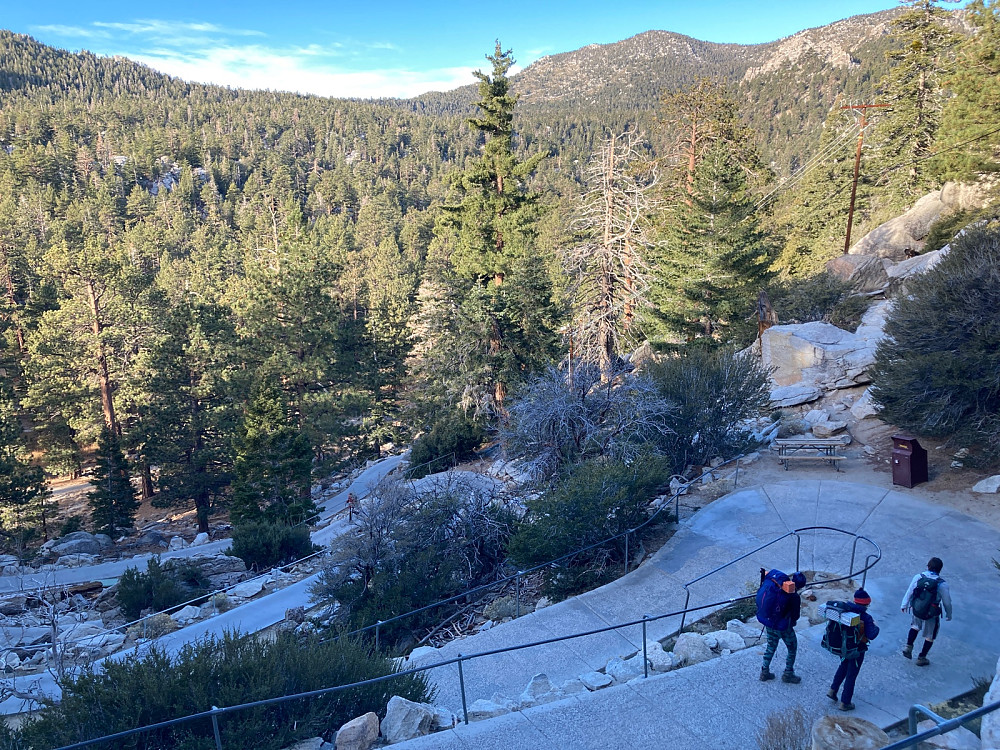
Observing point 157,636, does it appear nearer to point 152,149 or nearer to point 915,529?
point 915,529

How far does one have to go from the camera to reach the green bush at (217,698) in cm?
536

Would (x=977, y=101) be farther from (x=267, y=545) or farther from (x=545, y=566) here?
(x=267, y=545)

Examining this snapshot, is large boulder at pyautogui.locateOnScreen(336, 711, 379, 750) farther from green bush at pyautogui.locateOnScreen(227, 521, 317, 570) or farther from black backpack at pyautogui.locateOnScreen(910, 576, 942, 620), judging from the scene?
green bush at pyautogui.locateOnScreen(227, 521, 317, 570)

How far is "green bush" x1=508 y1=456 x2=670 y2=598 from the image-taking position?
33.7ft

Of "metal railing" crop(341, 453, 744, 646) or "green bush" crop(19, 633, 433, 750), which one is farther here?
"metal railing" crop(341, 453, 744, 646)

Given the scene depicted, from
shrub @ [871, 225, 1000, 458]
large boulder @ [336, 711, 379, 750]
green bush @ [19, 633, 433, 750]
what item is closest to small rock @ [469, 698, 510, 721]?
green bush @ [19, 633, 433, 750]

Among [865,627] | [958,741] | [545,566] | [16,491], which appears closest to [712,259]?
[545,566]

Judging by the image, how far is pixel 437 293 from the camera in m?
23.2

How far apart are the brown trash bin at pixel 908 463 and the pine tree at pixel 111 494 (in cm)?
2640

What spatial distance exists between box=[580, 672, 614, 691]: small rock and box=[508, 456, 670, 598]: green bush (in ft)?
11.0

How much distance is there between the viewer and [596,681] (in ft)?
21.9

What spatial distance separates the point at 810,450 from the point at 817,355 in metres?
5.59

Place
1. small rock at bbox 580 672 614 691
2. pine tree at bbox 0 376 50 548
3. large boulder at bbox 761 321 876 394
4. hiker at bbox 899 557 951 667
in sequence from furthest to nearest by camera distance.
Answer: pine tree at bbox 0 376 50 548, large boulder at bbox 761 321 876 394, small rock at bbox 580 672 614 691, hiker at bbox 899 557 951 667

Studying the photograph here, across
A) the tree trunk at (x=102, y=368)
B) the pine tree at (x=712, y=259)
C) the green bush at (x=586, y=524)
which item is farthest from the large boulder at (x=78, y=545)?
the pine tree at (x=712, y=259)
